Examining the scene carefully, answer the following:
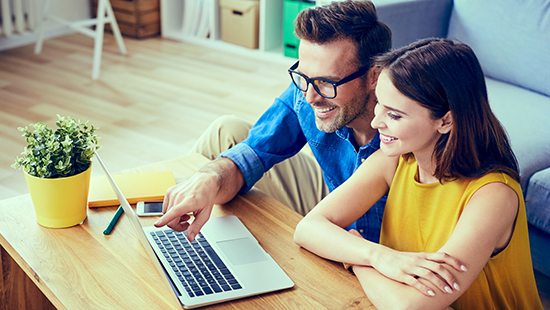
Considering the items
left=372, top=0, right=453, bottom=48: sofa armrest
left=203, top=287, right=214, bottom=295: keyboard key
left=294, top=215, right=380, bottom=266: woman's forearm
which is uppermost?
left=372, top=0, right=453, bottom=48: sofa armrest

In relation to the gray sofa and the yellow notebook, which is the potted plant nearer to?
the yellow notebook

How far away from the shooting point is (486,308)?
104 centimetres

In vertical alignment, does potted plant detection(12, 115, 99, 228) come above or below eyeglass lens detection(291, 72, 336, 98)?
below

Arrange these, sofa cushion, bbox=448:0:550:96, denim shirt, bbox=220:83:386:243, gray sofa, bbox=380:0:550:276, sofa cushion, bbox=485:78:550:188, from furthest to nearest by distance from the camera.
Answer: sofa cushion, bbox=448:0:550:96, gray sofa, bbox=380:0:550:276, sofa cushion, bbox=485:78:550:188, denim shirt, bbox=220:83:386:243

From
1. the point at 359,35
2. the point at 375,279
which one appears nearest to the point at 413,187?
the point at 375,279

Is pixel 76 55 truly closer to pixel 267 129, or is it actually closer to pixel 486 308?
pixel 267 129

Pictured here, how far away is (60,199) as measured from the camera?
41.3 inches

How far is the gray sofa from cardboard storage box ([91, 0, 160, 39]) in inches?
104

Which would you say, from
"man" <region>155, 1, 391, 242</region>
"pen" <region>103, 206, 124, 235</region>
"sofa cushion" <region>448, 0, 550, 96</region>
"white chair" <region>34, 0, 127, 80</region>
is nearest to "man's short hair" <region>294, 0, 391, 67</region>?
"man" <region>155, 1, 391, 242</region>

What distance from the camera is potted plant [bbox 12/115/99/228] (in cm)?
102

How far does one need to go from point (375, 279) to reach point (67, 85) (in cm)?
291

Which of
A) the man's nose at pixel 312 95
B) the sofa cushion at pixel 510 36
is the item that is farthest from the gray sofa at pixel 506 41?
the man's nose at pixel 312 95

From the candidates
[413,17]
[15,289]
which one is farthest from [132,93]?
[15,289]

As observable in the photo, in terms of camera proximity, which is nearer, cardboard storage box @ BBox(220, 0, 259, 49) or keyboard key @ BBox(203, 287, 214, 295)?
keyboard key @ BBox(203, 287, 214, 295)
